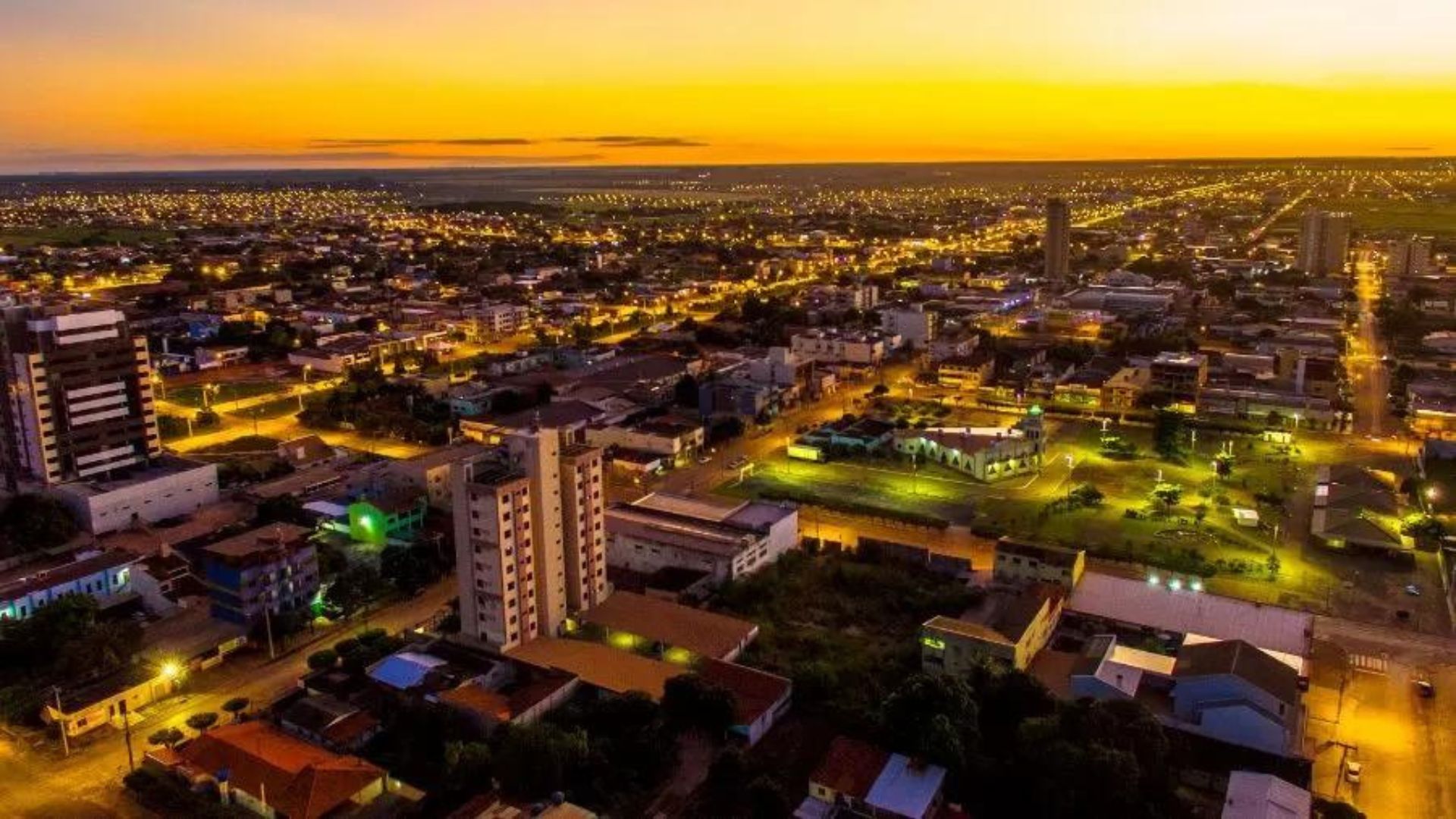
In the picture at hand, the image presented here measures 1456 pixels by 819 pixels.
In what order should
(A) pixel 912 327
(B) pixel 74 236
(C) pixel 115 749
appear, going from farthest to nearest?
(B) pixel 74 236 → (A) pixel 912 327 → (C) pixel 115 749

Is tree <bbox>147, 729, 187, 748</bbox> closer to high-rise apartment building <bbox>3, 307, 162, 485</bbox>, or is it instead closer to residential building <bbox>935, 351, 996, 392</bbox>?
high-rise apartment building <bbox>3, 307, 162, 485</bbox>

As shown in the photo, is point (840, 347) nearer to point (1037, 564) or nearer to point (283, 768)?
point (1037, 564)

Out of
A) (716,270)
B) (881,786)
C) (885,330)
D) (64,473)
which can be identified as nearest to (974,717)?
(881,786)

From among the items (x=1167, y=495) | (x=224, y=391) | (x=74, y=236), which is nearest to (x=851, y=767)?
(x=1167, y=495)

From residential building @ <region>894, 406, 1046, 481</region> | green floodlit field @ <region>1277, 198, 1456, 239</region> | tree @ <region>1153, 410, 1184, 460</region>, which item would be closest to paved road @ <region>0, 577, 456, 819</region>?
residential building @ <region>894, 406, 1046, 481</region>

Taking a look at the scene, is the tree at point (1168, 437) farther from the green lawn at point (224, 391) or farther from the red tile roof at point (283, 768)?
the green lawn at point (224, 391)

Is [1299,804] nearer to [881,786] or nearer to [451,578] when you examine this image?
[881,786]
